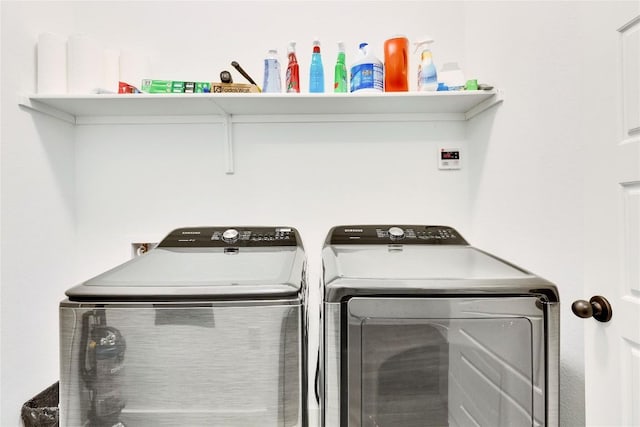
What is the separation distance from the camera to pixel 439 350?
0.97 m

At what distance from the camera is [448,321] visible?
3.13 feet

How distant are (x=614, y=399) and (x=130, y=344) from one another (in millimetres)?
1297

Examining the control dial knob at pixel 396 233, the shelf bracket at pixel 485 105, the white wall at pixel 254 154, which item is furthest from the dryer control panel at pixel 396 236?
the shelf bracket at pixel 485 105

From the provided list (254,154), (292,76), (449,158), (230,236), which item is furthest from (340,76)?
(230,236)

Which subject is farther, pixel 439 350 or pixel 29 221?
pixel 29 221

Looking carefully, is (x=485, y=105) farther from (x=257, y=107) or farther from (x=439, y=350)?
(x=439, y=350)

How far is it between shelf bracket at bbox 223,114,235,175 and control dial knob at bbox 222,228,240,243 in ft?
1.63

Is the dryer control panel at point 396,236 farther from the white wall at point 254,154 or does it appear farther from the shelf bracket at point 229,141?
the shelf bracket at point 229,141

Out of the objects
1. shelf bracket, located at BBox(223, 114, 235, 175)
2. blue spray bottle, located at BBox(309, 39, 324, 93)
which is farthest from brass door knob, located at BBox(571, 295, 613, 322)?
shelf bracket, located at BBox(223, 114, 235, 175)

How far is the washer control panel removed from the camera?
1.47m

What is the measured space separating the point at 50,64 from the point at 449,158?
1926 millimetres

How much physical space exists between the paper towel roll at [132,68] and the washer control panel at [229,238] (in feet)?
2.70

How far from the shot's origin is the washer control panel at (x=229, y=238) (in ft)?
4.81

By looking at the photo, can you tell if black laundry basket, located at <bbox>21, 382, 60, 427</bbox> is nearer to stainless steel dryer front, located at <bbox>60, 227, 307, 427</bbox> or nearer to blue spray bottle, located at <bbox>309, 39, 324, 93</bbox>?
stainless steel dryer front, located at <bbox>60, 227, 307, 427</bbox>
